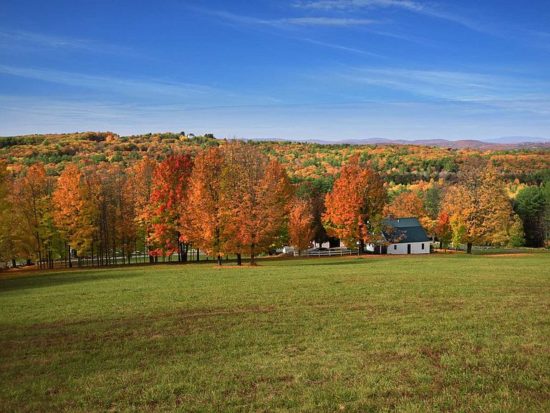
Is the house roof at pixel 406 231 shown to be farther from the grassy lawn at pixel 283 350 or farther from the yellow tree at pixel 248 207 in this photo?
A: the grassy lawn at pixel 283 350

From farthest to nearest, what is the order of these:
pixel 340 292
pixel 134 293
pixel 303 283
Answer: pixel 303 283 < pixel 134 293 < pixel 340 292

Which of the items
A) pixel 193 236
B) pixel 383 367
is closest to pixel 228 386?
pixel 383 367

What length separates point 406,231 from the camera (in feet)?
255

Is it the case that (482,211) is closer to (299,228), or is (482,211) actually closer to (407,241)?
(407,241)

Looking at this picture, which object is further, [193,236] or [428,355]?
[193,236]

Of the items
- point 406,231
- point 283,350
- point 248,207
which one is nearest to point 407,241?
point 406,231

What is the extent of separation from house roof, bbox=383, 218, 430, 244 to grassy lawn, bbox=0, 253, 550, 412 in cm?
5123

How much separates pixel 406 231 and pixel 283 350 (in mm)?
68321

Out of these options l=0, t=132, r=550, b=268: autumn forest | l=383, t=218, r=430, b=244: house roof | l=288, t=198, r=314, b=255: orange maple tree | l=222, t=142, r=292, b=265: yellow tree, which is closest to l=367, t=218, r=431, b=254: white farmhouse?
l=383, t=218, r=430, b=244: house roof

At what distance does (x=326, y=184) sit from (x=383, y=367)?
95.4 meters

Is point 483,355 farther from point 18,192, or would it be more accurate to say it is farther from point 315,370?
point 18,192

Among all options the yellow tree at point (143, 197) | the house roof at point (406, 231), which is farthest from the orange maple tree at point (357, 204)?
the yellow tree at point (143, 197)

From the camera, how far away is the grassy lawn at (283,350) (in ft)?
31.9

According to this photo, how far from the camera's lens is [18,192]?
50.1 m
